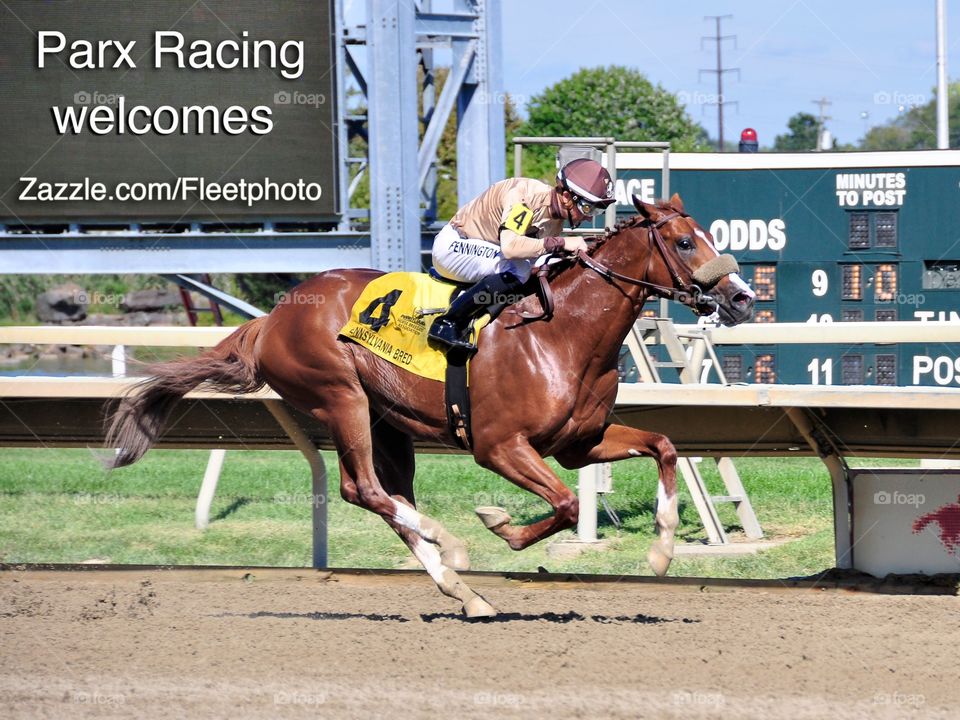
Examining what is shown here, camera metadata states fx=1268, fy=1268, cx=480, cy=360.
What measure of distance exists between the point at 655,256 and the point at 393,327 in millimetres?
1143

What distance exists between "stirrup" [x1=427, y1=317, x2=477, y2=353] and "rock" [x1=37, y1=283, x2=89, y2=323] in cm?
2627

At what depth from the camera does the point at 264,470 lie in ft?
32.4

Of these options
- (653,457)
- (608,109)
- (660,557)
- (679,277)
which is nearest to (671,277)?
(679,277)

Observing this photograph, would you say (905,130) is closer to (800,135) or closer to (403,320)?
(800,135)

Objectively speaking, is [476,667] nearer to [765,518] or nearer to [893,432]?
[893,432]

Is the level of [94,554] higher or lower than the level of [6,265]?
lower

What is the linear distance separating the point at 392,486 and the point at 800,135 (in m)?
74.5

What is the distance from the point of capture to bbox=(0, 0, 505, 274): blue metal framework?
8602mm

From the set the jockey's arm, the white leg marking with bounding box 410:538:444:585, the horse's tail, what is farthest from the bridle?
the horse's tail

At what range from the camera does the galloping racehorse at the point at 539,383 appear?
16.1 ft

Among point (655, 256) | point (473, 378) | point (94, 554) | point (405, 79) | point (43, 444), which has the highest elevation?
point (405, 79)

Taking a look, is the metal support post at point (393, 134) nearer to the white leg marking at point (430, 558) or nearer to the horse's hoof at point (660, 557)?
the white leg marking at point (430, 558)

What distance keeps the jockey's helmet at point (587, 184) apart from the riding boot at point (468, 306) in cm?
42

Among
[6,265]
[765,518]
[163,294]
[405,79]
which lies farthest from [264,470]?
[163,294]
